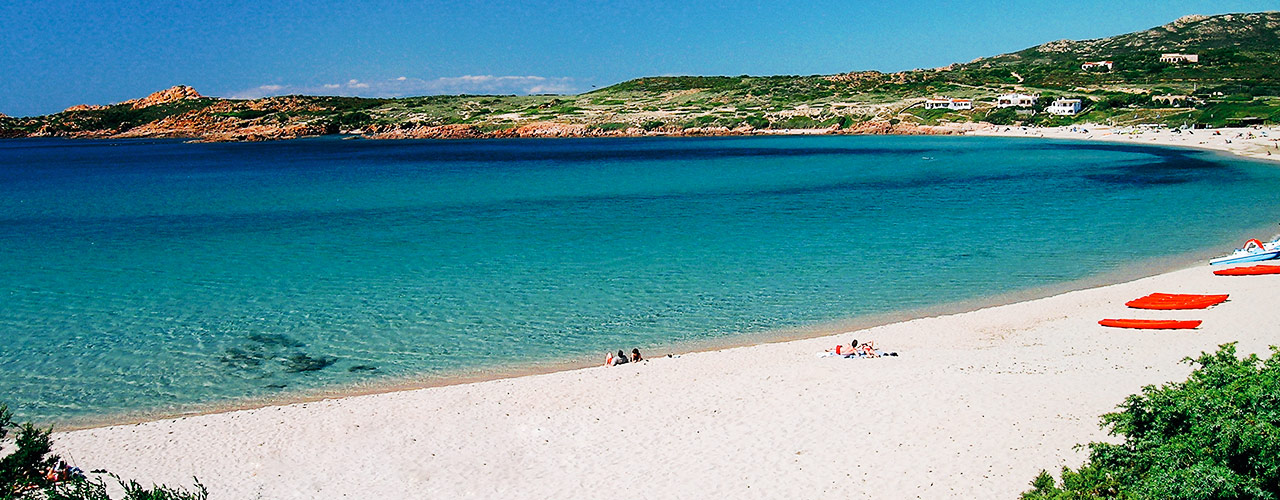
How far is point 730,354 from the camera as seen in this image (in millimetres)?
15703

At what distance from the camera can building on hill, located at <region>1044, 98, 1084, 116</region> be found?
103 m

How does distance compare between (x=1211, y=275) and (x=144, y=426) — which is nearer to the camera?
(x=144, y=426)

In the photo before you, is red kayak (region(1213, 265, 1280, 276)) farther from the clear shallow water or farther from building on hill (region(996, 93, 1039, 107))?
building on hill (region(996, 93, 1039, 107))

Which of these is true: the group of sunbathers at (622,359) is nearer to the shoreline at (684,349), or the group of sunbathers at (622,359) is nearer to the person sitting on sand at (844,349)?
the shoreline at (684,349)

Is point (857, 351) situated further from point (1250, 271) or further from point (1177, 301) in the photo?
point (1250, 271)

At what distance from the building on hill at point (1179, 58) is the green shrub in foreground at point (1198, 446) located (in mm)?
157633

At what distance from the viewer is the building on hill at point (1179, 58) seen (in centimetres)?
14012

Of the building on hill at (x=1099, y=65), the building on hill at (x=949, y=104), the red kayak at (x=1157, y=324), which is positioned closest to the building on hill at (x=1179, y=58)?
the building on hill at (x=1099, y=65)

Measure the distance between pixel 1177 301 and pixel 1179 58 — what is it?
153300mm

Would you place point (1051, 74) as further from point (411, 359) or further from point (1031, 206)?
point (411, 359)

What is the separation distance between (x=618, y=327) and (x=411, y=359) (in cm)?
441

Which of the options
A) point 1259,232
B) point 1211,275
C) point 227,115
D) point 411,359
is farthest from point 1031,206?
point 227,115

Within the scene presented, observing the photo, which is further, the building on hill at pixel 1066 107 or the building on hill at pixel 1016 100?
the building on hill at pixel 1016 100

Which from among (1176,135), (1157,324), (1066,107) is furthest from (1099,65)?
(1157,324)
